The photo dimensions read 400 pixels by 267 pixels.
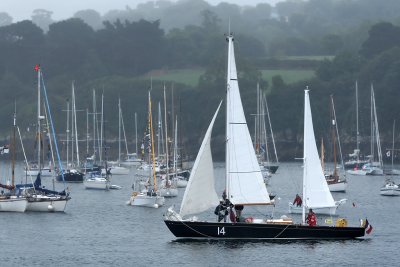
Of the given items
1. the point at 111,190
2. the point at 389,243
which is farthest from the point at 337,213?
the point at 111,190

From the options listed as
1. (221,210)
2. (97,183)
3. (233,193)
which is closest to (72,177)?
(97,183)

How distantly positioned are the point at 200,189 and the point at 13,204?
21.4 meters

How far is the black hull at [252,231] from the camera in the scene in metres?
62.0

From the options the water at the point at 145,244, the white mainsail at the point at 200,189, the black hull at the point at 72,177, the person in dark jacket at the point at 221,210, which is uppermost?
the black hull at the point at 72,177

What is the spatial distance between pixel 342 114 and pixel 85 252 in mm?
126778

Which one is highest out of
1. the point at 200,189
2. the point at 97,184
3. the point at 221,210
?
the point at 97,184

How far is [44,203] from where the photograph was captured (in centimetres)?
8125

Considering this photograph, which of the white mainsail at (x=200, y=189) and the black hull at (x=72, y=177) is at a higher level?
the black hull at (x=72, y=177)

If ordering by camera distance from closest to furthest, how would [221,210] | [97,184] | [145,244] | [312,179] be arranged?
[221,210] < [312,179] < [145,244] < [97,184]

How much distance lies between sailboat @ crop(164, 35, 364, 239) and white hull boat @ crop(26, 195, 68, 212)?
19663 millimetres

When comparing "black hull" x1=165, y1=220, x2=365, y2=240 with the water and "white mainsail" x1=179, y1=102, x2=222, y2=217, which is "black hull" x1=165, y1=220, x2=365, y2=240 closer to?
the water

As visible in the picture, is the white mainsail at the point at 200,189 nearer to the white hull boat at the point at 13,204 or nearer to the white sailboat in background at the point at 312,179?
the white sailboat in background at the point at 312,179

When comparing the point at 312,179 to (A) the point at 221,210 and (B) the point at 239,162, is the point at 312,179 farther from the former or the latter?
(A) the point at 221,210

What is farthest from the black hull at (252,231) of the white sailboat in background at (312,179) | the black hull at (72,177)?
the black hull at (72,177)
